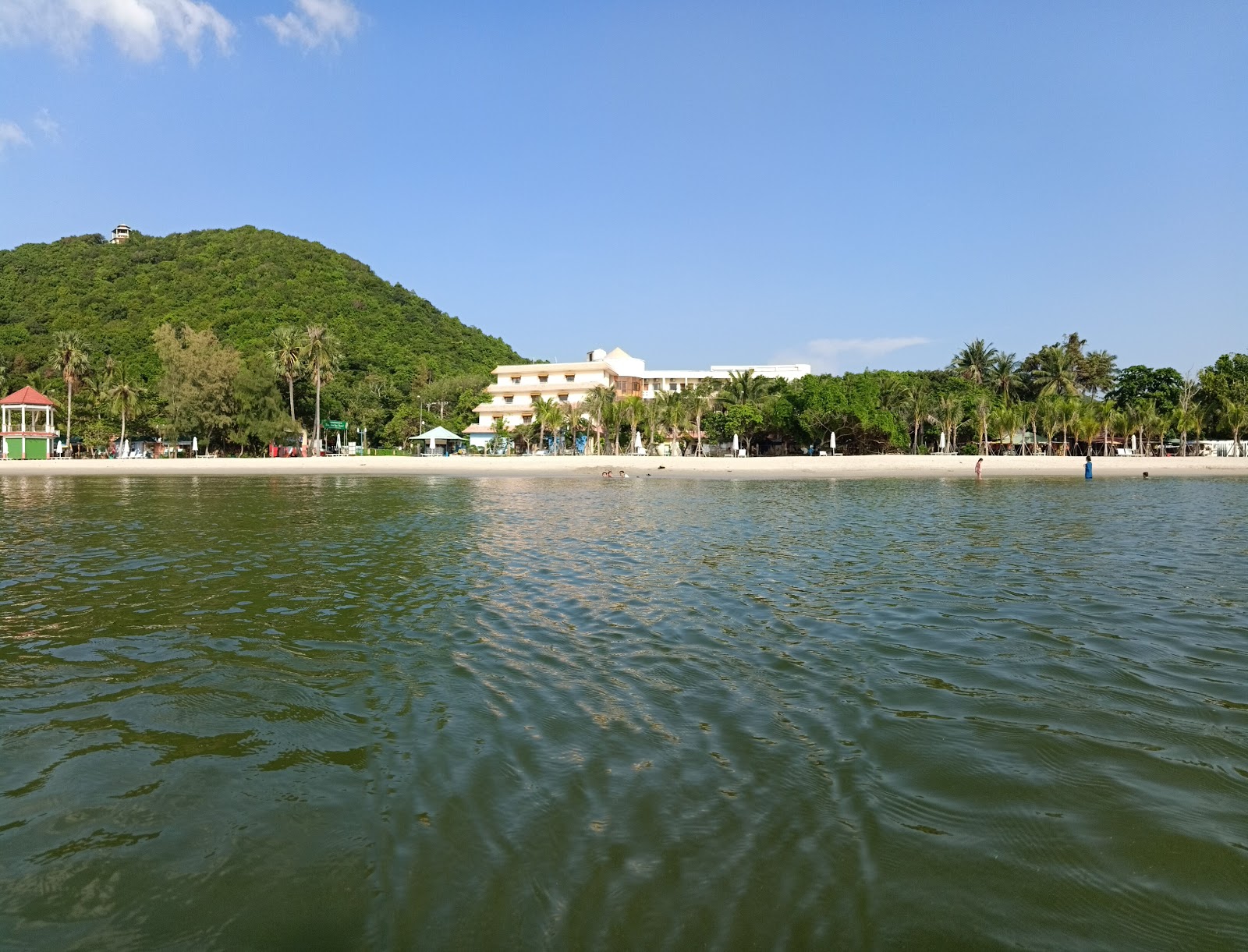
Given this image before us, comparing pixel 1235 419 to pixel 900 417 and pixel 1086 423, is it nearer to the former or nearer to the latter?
pixel 1086 423

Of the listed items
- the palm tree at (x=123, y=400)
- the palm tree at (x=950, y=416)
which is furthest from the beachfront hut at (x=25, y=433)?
the palm tree at (x=950, y=416)

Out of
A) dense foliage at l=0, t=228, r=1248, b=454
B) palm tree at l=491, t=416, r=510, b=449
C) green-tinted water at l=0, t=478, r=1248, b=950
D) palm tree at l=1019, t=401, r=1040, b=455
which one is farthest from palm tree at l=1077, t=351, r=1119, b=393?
green-tinted water at l=0, t=478, r=1248, b=950

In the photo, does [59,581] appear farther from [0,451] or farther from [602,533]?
[0,451]

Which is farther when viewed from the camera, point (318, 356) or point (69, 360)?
point (69, 360)

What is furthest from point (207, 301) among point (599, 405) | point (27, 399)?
point (599, 405)

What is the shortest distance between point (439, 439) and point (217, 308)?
37.0 metres

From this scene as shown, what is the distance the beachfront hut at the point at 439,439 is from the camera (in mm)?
79875

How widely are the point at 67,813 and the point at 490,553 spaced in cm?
1160

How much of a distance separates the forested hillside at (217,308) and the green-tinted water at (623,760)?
273ft

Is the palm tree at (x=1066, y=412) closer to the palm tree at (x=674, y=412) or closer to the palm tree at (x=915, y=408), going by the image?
the palm tree at (x=915, y=408)

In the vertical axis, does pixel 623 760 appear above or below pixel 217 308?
below

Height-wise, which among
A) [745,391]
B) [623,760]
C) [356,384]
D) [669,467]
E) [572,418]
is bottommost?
[623,760]

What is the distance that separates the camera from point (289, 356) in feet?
260

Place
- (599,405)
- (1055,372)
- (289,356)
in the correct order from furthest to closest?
(1055,372)
(599,405)
(289,356)
